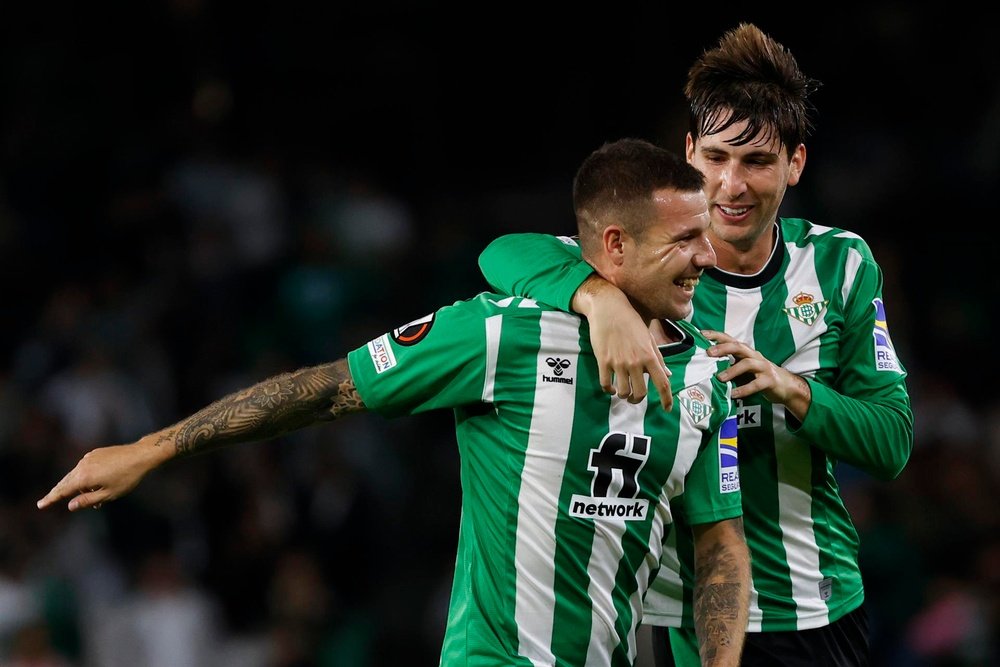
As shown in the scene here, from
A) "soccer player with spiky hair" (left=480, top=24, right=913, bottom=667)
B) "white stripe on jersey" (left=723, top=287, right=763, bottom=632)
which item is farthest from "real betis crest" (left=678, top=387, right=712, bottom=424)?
"white stripe on jersey" (left=723, top=287, right=763, bottom=632)

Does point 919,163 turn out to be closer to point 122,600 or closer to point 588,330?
point 122,600

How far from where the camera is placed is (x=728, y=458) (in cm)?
331

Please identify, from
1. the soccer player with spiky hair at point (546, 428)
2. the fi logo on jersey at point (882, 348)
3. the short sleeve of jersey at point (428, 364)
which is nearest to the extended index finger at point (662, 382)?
the soccer player with spiky hair at point (546, 428)

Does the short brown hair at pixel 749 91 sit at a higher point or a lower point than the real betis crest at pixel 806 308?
higher

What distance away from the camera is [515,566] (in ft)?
10.0

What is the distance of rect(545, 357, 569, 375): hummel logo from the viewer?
10.1ft

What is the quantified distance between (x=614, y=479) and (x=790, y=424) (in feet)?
2.30

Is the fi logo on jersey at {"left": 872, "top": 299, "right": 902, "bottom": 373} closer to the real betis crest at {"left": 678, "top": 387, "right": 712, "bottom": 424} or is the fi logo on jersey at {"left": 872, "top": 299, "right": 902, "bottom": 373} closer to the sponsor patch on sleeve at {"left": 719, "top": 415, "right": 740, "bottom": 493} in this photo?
the sponsor patch on sleeve at {"left": 719, "top": 415, "right": 740, "bottom": 493}

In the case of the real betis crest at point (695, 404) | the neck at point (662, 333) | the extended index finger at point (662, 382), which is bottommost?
the real betis crest at point (695, 404)

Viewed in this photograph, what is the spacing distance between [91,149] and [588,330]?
7.04 meters

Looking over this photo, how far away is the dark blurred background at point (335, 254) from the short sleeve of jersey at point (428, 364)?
445 centimetres

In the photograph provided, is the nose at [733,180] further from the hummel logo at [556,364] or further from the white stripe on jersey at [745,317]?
the hummel logo at [556,364]

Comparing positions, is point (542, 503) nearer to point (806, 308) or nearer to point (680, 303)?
point (680, 303)

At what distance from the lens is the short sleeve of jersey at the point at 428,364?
3.04m
